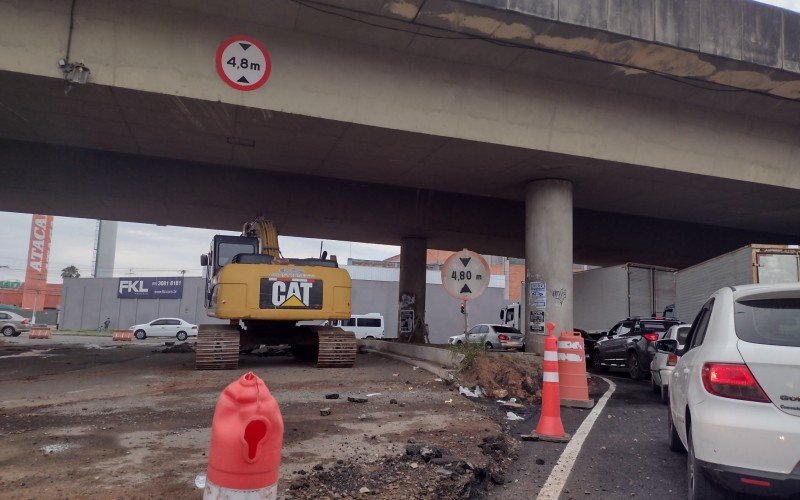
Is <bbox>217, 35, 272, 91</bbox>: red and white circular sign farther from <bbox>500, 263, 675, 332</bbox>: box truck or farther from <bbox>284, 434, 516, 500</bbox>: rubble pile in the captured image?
<bbox>500, 263, 675, 332</bbox>: box truck

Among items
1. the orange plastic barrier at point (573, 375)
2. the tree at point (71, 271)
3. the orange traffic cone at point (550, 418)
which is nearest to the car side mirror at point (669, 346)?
the orange traffic cone at point (550, 418)

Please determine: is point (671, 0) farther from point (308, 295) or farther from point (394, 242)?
point (394, 242)

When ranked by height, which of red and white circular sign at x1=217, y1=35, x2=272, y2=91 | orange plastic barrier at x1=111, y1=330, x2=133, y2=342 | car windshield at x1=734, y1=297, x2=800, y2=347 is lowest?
orange plastic barrier at x1=111, y1=330, x2=133, y2=342

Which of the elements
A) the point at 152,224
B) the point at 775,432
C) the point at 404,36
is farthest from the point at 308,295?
the point at 152,224

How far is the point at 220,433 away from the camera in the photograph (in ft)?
8.45

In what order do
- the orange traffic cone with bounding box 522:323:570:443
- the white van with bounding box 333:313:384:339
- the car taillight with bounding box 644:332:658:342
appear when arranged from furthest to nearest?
1. the white van with bounding box 333:313:384:339
2. the car taillight with bounding box 644:332:658:342
3. the orange traffic cone with bounding box 522:323:570:443

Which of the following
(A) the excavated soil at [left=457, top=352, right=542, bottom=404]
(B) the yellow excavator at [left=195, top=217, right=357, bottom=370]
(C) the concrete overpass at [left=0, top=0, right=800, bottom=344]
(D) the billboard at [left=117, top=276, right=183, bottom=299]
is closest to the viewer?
(A) the excavated soil at [left=457, top=352, right=542, bottom=404]

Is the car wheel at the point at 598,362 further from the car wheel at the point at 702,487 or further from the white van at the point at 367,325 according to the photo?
the white van at the point at 367,325

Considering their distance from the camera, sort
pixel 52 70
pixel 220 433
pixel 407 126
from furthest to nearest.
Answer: pixel 407 126 < pixel 52 70 < pixel 220 433

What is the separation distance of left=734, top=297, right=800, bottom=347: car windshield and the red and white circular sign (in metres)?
8.91

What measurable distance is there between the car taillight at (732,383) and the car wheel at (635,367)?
1166 centimetres

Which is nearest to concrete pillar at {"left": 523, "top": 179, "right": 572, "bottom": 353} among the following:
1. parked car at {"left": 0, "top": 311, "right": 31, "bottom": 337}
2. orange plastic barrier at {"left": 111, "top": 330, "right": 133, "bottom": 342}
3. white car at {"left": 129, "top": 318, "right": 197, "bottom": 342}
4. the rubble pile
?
the rubble pile

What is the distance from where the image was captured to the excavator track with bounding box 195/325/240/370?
1226cm

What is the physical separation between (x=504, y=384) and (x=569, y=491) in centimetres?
539
